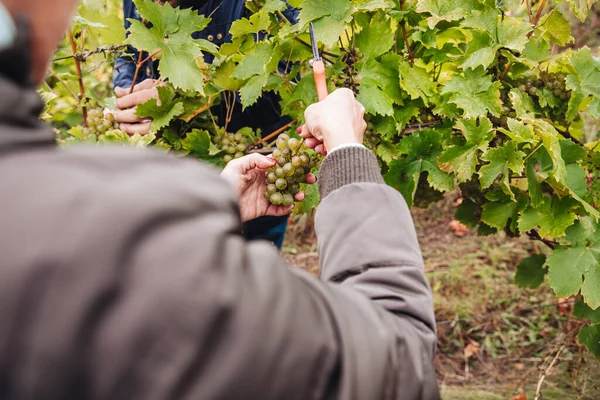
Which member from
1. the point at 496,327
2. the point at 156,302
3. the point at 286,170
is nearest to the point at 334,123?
the point at 286,170

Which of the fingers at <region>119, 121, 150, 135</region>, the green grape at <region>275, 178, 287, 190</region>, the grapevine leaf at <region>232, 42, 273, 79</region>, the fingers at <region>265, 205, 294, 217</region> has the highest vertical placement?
the grapevine leaf at <region>232, 42, 273, 79</region>

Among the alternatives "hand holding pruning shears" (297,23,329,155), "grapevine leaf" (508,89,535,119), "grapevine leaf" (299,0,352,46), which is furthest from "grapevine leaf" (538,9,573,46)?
"hand holding pruning shears" (297,23,329,155)

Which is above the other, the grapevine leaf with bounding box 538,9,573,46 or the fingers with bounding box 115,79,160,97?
the grapevine leaf with bounding box 538,9,573,46

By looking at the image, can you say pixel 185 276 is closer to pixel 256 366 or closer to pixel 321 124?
pixel 256 366

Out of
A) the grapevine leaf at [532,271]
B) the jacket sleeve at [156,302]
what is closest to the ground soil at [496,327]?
the grapevine leaf at [532,271]

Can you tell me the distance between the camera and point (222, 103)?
227 centimetres

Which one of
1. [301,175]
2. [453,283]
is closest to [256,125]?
[301,175]

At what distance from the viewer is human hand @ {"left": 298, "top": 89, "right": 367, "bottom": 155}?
4.36ft

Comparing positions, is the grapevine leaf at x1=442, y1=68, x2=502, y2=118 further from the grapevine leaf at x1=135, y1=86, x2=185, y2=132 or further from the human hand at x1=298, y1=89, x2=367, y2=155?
the grapevine leaf at x1=135, y1=86, x2=185, y2=132

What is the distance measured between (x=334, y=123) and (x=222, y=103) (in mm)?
1025

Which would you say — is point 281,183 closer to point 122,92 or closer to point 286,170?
point 286,170

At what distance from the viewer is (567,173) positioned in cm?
187

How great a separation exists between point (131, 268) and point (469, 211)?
1.98 m

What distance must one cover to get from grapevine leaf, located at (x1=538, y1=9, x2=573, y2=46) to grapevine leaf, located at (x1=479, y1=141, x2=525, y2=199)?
1.74 feet
